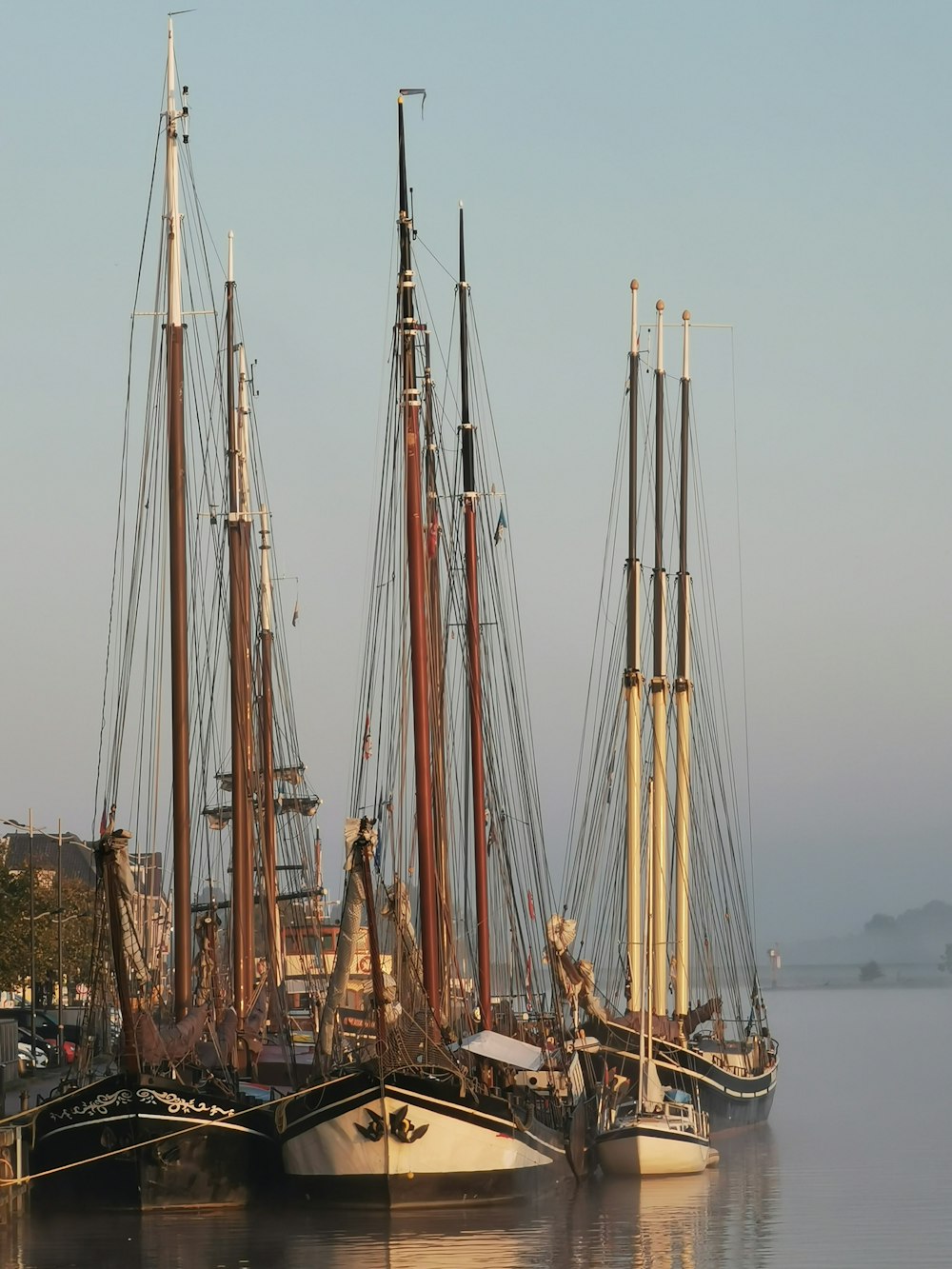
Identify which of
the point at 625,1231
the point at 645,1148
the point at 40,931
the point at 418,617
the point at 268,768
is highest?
the point at 418,617

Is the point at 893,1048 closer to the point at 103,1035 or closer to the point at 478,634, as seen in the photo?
the point at 478,634

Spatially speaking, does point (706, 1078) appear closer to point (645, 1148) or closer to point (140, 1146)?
point (645, 1148)

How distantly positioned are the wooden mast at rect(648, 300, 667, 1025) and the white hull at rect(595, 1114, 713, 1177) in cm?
1150

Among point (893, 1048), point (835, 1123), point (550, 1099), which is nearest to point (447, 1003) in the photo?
point (550, 1099)

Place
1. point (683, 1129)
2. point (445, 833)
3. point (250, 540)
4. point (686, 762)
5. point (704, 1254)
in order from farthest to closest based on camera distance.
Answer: point (686, 762) < point (250, 540) < point (445, 833) < point (683, 1129) < point (704, 1254)

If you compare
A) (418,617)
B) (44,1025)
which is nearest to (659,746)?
(418,617)

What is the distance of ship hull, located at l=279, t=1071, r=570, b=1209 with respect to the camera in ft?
127

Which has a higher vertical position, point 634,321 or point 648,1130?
point 634,321

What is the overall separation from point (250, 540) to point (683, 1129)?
21.2m

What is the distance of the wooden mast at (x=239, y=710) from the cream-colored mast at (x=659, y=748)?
13787 millimetres

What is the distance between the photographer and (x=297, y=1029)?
215 feet

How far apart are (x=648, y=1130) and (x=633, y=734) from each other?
18427mm

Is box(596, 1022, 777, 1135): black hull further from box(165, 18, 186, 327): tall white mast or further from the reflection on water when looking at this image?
box(165, 18, 186, 327): tall white mast

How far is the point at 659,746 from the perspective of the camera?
6612 centimetres
